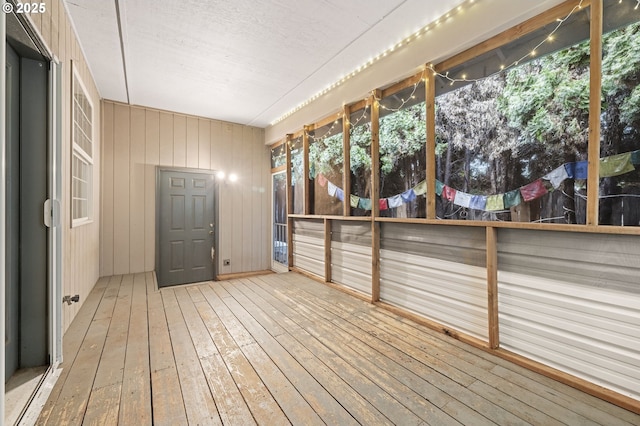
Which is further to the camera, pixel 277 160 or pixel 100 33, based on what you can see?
pixel 277 160

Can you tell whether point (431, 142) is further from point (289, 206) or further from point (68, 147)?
point (68, 147)

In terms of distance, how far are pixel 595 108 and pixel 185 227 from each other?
5.39 metres

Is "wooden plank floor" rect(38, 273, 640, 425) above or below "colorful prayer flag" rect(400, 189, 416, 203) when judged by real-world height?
below

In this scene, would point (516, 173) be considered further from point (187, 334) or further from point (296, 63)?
point (187, 334)

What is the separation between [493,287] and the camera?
2.26m

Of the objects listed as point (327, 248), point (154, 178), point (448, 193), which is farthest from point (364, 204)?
point (154, 178)

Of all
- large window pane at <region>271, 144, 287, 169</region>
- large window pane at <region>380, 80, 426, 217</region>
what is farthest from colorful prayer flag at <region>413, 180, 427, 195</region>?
large window pane at <region>271, 144, 287, 169</region>

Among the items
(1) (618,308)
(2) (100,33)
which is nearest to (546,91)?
(1) (618,308)

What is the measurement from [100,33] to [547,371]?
480 cm

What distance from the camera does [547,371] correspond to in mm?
1972

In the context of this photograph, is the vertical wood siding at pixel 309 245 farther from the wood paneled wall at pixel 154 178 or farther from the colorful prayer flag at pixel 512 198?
the colorful prayer flag at pixel 512 198

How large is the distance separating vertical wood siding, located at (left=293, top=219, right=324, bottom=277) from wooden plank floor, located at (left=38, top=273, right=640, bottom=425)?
145 centimetres

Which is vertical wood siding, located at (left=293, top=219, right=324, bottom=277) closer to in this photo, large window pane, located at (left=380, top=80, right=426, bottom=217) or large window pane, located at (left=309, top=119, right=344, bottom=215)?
large window pane, located at (left=309, top=119, right=344, bottom=215)

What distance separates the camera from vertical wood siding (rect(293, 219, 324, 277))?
14.7 ft
